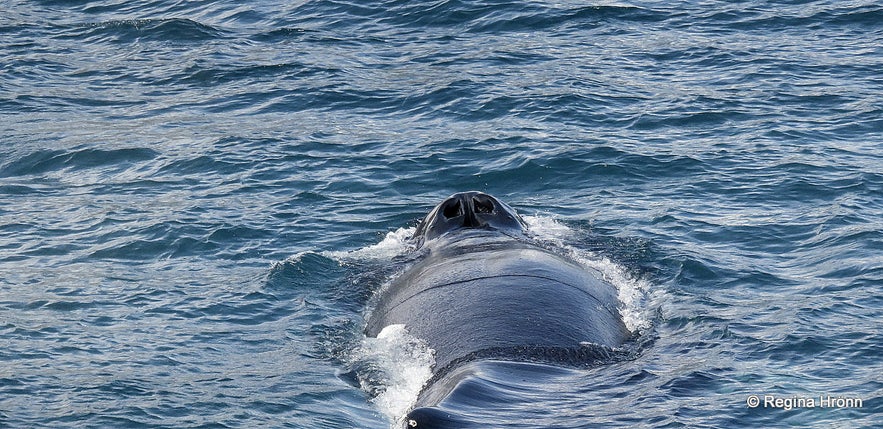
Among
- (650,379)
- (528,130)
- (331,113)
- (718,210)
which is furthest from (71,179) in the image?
(650,379)

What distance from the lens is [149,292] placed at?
1486cm

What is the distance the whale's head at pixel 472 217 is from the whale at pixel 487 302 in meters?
0.01

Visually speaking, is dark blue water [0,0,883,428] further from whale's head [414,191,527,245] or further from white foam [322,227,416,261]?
whale's head [414,191,527,245]

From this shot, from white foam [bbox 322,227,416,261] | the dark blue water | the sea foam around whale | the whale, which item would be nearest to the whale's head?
the whale

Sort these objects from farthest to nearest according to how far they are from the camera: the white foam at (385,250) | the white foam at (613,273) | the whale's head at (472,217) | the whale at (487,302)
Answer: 1. the white foam at (385,250)
2. the whale's head at (472,217)
3. the white foam at (613,273)
4. the whale at (487,302)

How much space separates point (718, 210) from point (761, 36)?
9.07 metres

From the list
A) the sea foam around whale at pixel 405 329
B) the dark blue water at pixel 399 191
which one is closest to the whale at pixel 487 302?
the sea foam around whale at pixel 405 329

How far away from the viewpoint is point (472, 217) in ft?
48.1

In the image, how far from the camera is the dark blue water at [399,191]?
37.8 feet

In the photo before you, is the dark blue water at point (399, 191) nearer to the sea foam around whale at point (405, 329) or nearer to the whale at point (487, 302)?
the sea foam around whale at point (405, 329)

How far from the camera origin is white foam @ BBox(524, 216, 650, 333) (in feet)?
42.6

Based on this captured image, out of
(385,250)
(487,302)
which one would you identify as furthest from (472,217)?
(487,302)

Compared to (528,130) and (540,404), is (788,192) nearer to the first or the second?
(528,130)

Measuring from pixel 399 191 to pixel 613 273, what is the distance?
4.91m
